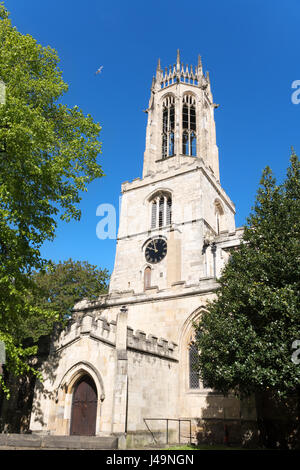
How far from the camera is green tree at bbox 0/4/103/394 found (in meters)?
12.5

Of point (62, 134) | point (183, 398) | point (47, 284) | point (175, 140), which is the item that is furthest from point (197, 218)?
point (62, 134)

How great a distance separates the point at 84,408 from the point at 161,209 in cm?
2515

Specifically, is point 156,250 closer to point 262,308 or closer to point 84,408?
point 84,408

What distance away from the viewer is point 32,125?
1288 cm

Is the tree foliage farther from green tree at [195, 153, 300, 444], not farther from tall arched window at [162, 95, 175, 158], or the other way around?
tall arched window at [162, 95, 175, 158]

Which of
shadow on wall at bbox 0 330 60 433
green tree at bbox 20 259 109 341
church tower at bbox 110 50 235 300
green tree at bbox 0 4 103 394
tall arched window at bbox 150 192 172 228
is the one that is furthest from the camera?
tall arched window at bbox 150 192 172 228

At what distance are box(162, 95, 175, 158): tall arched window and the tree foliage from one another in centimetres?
2885

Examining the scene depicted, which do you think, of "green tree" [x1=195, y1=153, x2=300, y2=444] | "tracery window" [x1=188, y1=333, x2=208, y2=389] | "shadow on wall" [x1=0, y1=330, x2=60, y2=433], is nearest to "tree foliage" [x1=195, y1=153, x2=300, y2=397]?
"green tree" [x1=195, y1=153, x2=300, y2=444]

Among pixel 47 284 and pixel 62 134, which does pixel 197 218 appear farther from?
pixel 62 134

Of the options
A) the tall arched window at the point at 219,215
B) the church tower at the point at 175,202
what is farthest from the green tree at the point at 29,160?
the tall arched window at the point at 219,215

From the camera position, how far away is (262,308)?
14.4 m

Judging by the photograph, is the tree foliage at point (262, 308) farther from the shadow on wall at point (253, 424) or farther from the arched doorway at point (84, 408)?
the arched doorway at point (84, 408)

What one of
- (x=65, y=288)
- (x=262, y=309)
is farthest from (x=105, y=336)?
(x=65, y=288)
